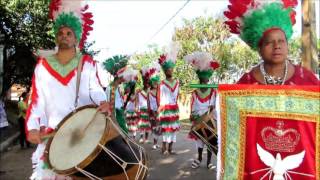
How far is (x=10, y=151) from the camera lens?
1353 cm

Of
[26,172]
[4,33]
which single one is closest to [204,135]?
[26,172]

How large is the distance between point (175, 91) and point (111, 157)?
24.7ft

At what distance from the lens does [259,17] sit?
13.6 ft

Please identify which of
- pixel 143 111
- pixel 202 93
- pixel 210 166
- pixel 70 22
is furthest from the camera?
pixel 143 111

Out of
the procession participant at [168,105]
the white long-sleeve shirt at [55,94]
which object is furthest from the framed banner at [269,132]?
the procession participant at [168,105]

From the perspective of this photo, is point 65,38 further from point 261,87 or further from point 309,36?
point 309,36

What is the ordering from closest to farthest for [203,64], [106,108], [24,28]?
[106,108]
[203,64]
[24,28]

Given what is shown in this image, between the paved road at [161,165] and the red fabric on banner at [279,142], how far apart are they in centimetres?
487

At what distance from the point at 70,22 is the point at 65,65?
0.47 m

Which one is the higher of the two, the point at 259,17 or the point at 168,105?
the point at 259,17

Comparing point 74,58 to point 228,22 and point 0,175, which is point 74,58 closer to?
point 228,22

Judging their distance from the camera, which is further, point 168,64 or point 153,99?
point 153,99

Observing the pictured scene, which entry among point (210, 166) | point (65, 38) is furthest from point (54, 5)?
point (210, 166)

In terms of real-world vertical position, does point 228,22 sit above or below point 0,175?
above
